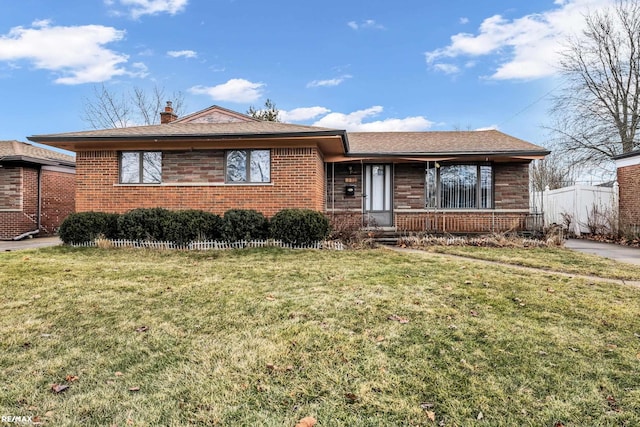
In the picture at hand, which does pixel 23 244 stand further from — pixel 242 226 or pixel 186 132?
pixel 242 226

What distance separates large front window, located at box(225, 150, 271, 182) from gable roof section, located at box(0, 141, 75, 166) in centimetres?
874

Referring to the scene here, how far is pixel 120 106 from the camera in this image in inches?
1240

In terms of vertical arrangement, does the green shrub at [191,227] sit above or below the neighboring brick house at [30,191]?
below

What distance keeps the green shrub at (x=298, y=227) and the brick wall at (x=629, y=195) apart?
1152 centimetres

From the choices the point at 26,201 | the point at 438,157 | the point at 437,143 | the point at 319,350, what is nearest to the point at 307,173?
the point at 438,157

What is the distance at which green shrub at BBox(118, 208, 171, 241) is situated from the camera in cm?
1066

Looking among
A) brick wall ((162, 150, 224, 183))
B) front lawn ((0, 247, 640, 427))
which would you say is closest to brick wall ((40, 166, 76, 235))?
brick wall ((162, 150, 224, 183))

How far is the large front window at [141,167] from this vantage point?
1216 centimetres

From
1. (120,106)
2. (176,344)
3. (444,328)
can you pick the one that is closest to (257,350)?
(176,344)

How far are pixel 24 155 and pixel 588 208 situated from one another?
22966 millimetres

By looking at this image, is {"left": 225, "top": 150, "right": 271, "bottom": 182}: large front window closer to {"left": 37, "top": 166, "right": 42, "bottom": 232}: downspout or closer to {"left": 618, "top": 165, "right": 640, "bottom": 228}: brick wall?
{"left": 37, "top": 166, "right": 42, "bottom": 232}: downspout

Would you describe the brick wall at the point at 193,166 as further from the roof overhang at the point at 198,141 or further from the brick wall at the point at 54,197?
the brick wall at the point at 54,197

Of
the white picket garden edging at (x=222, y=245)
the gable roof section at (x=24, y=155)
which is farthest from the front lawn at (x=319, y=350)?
the gable roof section at (x=24, y=155)

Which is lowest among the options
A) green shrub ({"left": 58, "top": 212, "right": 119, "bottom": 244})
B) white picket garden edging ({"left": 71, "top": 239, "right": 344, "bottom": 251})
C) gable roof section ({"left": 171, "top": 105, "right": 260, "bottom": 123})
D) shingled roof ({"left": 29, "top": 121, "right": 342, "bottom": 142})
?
white picket garden edging ({"left": 71, "top": 239, "right": 344, "bottom": 251})
